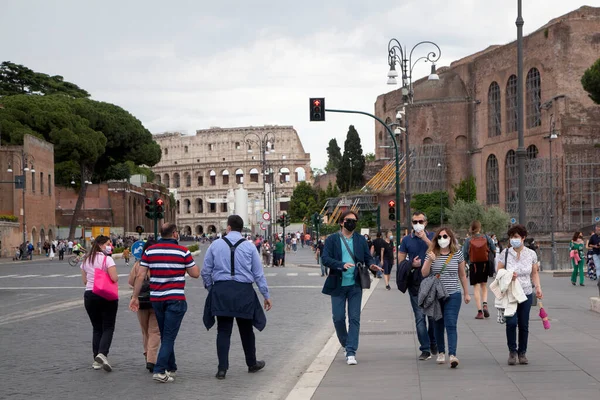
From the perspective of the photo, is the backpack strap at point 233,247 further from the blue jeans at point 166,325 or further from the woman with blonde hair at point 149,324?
the woman with blonde hair at point 149,324

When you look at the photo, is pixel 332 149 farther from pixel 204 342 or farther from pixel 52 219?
pixel 204 342

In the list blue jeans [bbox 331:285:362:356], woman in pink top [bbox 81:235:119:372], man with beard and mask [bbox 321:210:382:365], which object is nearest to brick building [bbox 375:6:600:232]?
blue jeans [bbox 331:285:362:356]

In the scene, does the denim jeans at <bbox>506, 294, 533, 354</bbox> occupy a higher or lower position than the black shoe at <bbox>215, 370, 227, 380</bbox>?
higher

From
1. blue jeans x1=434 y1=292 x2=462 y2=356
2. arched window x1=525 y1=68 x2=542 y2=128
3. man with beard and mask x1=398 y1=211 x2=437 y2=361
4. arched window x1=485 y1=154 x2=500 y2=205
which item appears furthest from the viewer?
arched window x1=485 y1=154 x2=500 y2=205

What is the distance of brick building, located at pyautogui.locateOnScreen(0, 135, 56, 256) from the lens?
66688 millimetres

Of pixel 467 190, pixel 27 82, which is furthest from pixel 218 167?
pixel 467 190

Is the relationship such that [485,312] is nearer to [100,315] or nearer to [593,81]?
[100,315]

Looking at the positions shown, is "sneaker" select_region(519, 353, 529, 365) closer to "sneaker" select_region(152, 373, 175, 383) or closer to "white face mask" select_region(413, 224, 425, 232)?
"white face mask" select_region(413, 224, 425, 232)

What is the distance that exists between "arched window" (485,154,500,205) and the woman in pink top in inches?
2619

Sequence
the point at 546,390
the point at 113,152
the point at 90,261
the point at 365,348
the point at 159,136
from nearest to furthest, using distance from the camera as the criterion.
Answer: the point at 546,390
the point at 90,261
the point at 365,348
the point at 113,152
the point at 159,136

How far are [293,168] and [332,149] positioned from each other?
6658 mm

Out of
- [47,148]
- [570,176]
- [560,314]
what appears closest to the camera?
[560,314]

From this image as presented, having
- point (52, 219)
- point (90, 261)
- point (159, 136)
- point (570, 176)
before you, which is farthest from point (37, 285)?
point (159, 136)

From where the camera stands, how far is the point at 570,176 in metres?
64.6
